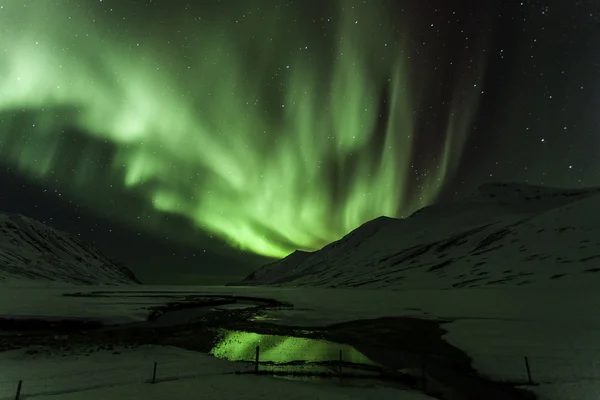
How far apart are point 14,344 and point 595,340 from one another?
132 ft

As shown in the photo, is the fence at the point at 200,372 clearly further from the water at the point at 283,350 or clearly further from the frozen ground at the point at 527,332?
the water at the point at 283,350

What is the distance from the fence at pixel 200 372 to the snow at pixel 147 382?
0.04m

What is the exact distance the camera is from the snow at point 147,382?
1531 centimetres

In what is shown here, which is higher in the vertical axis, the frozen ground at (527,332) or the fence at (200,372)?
the frozen ground at (527,332)

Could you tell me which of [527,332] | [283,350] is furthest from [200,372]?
[527,332]

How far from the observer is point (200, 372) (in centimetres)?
1922

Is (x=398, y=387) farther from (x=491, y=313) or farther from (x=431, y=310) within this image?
(x=431, y=310)

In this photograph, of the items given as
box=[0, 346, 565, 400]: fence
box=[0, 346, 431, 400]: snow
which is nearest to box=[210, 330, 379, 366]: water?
box=[0, 346, 565, 400]: fence

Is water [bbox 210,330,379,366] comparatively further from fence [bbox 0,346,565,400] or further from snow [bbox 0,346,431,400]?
snow [bbox 0,346,431,400]

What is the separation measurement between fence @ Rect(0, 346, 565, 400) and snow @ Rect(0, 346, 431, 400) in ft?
0.13

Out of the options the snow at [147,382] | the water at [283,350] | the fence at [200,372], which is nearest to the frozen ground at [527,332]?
the fence at [200,372]

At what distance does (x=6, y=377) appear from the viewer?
17.7 metres

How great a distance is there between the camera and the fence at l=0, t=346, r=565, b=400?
16.3 m

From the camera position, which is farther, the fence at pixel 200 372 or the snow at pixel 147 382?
the fence at pixel 200 372
